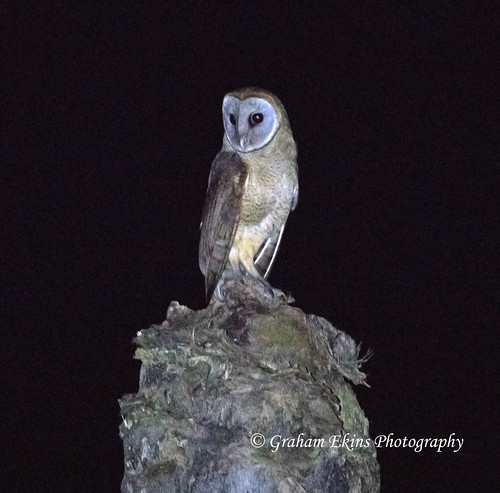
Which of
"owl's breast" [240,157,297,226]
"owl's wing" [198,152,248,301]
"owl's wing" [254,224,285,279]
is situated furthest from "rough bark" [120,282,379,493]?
"owl's wing" [254,224,285,279]

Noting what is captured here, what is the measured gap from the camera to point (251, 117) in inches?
137

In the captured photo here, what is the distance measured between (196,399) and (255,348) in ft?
0.81

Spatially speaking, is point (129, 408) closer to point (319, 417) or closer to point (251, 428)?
point (251, 428)

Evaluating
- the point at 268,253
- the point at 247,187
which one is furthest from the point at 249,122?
the point at 268,253

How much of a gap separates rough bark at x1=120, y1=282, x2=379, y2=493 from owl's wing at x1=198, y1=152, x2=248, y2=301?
789mm

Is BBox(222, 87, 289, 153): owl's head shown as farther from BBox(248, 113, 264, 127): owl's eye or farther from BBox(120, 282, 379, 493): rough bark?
BBox(120, 282, 379, 493): rough bark

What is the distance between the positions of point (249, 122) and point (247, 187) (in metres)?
0.27

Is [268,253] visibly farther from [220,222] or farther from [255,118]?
[255,118]

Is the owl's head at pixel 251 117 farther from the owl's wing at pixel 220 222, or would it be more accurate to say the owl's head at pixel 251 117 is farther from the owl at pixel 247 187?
the owl's wing at pixel 220 222

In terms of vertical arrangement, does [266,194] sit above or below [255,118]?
below

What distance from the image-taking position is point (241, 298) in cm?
276

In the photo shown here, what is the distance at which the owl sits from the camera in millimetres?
3474

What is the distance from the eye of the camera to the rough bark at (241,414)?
7.84 feet

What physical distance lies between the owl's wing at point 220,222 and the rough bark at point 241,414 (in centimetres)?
79
